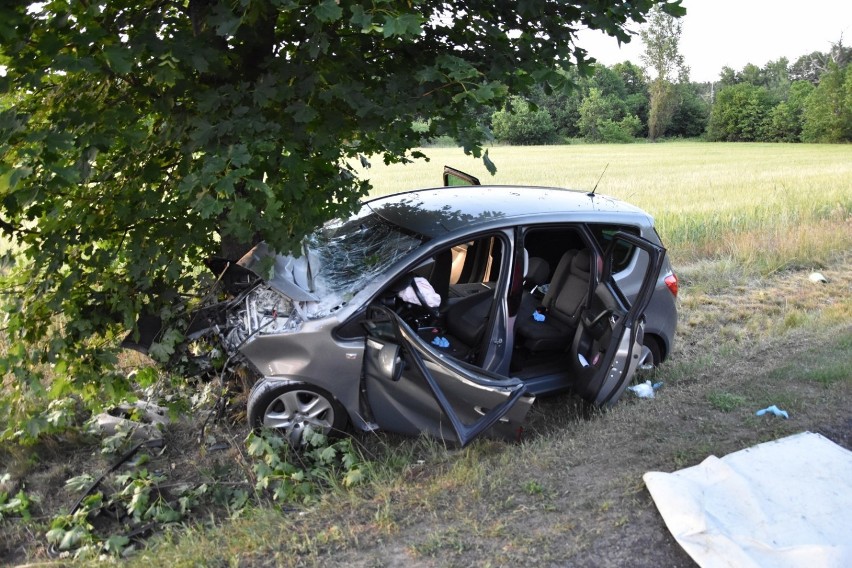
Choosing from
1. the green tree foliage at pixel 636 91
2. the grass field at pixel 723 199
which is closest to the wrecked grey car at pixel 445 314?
the grass field at pixel 723 199

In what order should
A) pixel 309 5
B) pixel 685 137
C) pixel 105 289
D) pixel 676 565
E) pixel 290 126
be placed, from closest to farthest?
1. pixel 676 565
2. pixel 309 5
3. pixel 290 126
4. pixel 105 289
5. pixel 685 137

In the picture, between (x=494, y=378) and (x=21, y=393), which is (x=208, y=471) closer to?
(x=21, y=393)

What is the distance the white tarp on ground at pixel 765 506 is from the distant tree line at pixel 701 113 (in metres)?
41.0

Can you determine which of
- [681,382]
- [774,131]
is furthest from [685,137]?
[681,382]

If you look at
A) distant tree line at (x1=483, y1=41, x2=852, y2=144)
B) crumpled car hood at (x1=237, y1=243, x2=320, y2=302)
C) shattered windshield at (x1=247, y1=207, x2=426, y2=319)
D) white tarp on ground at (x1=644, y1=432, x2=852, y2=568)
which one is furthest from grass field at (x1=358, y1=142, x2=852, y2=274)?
distant tree line at (x1=483, y1=41, x2=852, y2=144)

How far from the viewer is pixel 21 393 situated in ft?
13.8

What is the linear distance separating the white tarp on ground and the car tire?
200cm

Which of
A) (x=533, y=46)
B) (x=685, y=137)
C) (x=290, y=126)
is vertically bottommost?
(x=685, y=137)

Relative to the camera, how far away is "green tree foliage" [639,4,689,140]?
198ft

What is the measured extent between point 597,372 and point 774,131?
61.8 m

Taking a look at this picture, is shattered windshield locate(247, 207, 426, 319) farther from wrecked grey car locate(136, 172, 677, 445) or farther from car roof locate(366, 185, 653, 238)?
car roof locate(366, 185, 653, 238)

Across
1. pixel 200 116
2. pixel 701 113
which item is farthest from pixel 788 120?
pixel 200 116

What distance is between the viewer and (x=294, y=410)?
4430 millimetres

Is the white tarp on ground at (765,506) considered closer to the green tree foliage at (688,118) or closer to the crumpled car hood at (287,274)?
the crumpled car hood at (287,274)
